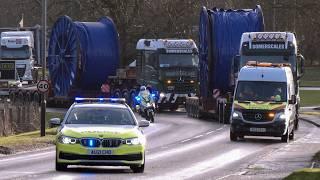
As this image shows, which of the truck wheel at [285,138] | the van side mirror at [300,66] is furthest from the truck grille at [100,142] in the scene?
the van side mirror at [300,66]

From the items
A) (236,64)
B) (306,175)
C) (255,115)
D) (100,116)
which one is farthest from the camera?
(236,64)

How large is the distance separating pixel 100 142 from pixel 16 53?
4458cm

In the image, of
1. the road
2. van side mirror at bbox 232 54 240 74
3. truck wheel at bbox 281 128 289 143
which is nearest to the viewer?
the road

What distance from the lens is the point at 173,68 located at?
48688mm

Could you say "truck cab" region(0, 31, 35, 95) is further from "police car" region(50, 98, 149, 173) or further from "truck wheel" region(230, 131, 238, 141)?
"police car" region(50, 98, 149, 173)

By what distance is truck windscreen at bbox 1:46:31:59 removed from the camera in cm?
6056

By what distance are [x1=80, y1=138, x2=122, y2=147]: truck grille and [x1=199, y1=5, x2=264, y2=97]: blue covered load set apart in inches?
931

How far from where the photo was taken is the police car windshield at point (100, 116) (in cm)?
1889

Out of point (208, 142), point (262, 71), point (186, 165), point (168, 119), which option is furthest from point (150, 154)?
point (168, 119)

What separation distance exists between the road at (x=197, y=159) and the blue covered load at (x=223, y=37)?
601 cm

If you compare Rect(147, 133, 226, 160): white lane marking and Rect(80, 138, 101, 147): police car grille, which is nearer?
Rect(80, 138, 101, 147): police car grille

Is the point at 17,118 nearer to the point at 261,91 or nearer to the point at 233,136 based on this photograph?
the point at 233,136

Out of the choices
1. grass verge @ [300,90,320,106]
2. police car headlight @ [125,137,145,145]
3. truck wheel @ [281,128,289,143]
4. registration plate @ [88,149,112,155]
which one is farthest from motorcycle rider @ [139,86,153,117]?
grass verge @ [300,90,320,106]

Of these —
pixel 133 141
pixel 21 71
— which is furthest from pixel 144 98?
pixel 21 71
